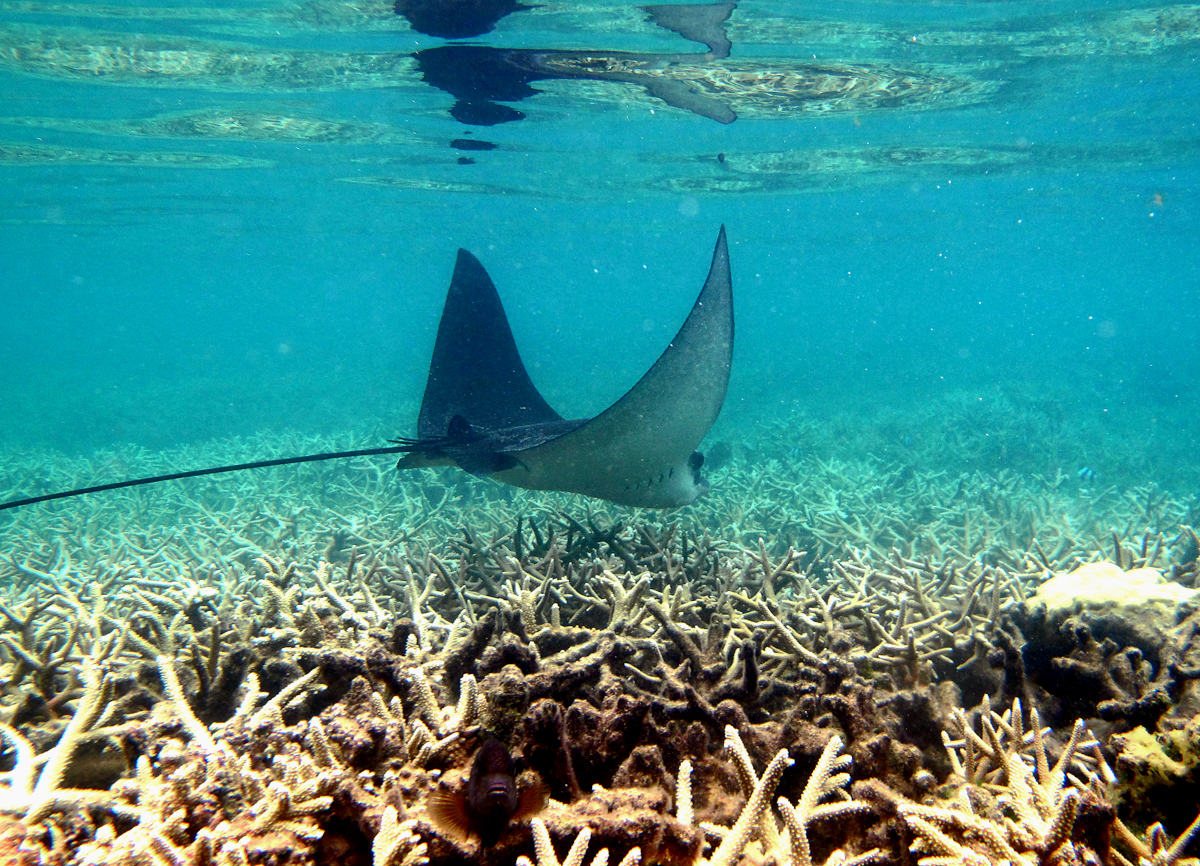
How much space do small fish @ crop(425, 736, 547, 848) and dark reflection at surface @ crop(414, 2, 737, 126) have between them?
37.9 feet

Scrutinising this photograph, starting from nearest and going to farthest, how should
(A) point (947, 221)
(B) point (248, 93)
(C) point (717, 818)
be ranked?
(C) point (717, 818) < (B) point (248, 93) < (A) point (947, 221)

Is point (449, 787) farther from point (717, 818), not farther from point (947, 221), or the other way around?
point (947, 221)

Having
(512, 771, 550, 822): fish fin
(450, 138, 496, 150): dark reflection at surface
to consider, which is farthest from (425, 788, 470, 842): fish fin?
(450, 138, 496, 150): dark reflection at surface

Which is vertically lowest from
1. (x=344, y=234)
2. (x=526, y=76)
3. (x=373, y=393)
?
(x=373, y=393)

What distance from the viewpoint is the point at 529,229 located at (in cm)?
3472

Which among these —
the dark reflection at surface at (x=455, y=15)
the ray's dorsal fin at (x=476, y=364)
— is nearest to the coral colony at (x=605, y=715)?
the ray's dorsal fin at (x=476, y=364)

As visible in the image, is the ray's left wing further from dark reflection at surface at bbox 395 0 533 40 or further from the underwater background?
dark reflection at surface at bbox 395 0 533 40

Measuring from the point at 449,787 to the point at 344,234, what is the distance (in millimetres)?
→ 37386

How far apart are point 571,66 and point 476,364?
818 cm

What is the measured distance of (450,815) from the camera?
5.90 feet

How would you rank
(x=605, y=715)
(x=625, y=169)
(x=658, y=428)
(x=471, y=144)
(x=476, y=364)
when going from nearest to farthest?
(x=605, y=715) → (x=658, y=428) → (x=476, y=364) → (x=471, y=144) → (x=625, y=169)

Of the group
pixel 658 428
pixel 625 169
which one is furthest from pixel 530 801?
pixel 625 169

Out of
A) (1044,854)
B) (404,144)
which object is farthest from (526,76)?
(1044,854)

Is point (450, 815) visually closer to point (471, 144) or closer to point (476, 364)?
point (476, 364)
